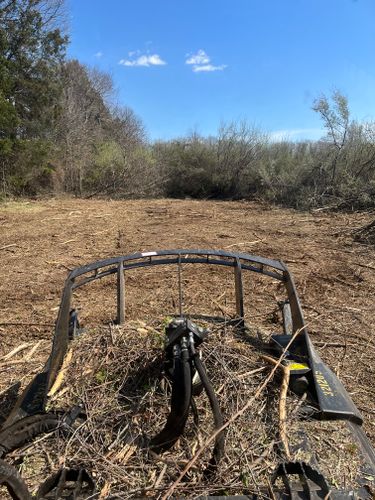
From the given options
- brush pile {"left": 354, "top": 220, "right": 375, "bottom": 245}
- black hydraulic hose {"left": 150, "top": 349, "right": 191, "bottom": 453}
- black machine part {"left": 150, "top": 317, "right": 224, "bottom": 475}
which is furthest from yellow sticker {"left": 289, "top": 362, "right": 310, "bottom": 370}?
brush pile {"left": 354, "top": 220, "right": 375, "bottom": 245}

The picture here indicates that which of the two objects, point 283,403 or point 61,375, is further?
point 61,375

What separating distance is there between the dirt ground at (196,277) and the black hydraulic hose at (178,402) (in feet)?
4.12

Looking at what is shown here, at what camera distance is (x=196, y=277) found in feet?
25.0

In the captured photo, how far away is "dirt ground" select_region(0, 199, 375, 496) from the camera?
4.89 m

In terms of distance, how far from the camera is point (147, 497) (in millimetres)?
1821

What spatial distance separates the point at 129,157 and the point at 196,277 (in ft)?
59.9

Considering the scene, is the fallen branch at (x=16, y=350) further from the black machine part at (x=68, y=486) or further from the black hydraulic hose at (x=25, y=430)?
the black machine part at (x=68, y=486)

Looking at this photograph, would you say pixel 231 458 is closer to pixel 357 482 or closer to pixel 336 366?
pixel 357 482

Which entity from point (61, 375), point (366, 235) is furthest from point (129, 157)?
point (61, 375)

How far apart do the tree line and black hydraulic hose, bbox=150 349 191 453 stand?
14176 mm

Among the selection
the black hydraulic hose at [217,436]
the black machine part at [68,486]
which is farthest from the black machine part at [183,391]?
the black machine part at [68,486]

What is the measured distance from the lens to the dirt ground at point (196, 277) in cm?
489

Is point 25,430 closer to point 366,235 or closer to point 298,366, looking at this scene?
point 298,366

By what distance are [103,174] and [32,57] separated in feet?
22.2
